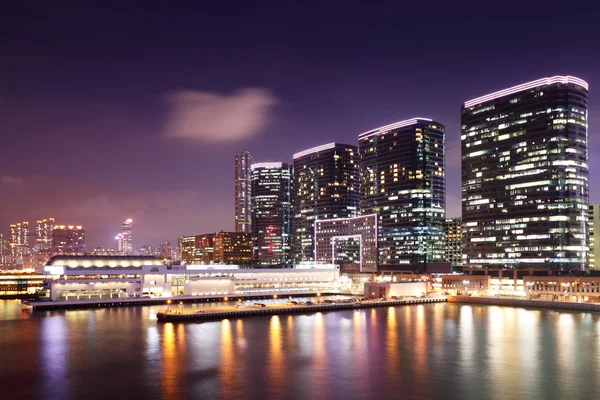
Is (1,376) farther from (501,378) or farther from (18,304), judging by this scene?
(18,304)

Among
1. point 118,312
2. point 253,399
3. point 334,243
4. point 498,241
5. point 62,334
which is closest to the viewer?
point 253,399

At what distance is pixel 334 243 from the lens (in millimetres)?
173750

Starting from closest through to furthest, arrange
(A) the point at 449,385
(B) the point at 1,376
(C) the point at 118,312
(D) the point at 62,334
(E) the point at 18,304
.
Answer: (A) the point at 449,385 → (B) the point at 1,376 → (D) the point at 62,334 → (C) the point at 118,312 → (E) the point at 18,304

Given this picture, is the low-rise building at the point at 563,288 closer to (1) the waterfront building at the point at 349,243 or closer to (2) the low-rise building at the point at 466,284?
(2) the low-rise building at the point at 466,284

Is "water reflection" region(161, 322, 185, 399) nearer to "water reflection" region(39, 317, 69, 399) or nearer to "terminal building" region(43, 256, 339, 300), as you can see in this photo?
"water reflection" region(39, 317, 69, 399)

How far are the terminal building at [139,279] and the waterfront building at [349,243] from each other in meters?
41.1

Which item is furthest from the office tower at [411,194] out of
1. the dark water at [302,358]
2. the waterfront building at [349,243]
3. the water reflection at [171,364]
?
the water reflection at [171,364]

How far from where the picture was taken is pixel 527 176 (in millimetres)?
119250

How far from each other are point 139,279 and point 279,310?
3235cm

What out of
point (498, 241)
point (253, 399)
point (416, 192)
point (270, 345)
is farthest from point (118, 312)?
point (416, 192)

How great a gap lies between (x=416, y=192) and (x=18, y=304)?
102 meters

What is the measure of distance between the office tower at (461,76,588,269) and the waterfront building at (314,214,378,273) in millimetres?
31322

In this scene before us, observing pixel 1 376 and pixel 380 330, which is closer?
pixel 1 376

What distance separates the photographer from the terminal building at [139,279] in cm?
9825
